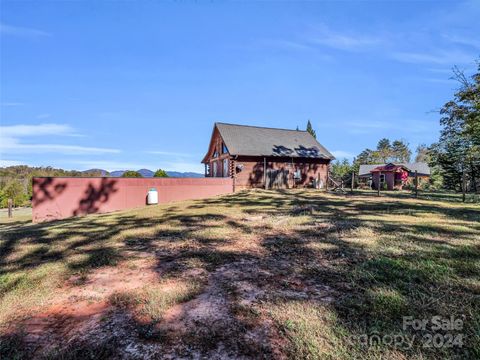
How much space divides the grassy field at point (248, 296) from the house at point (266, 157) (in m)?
17.0

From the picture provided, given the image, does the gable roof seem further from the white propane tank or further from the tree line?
the white propane tank

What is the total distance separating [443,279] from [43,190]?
1607 cm

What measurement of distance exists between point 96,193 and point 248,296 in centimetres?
1387

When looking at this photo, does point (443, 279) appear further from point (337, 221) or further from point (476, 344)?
point (337, 221)

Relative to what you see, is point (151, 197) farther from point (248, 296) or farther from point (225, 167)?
point (248, 296)

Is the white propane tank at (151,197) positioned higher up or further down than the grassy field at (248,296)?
higher up

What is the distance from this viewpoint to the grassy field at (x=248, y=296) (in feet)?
7.96

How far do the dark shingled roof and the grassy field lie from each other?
1763 cm

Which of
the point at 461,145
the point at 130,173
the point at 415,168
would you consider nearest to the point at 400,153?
the point at 415,168

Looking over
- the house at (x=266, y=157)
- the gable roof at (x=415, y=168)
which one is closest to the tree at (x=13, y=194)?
the house at (x=266, y=157)

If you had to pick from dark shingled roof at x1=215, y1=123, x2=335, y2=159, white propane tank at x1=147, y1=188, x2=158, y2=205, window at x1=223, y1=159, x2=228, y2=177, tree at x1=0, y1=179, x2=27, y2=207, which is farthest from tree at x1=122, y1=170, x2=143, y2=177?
tree at x1=0, y1=179, x2=27, y2=207

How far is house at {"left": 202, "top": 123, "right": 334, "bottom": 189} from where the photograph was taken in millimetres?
23297

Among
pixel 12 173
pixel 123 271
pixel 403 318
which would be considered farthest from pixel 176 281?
pixel 12 173

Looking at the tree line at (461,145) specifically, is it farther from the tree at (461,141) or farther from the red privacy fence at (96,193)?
the red privacy fence at (96,193)
